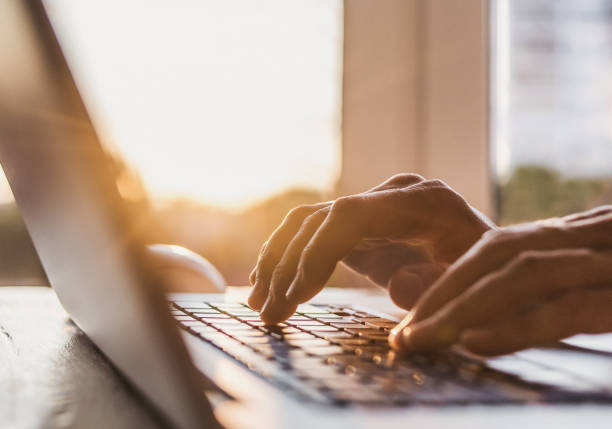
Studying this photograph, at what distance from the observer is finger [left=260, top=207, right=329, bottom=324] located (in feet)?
1.67

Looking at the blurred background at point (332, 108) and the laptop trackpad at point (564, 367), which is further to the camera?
the blurred background at point (332, 108)

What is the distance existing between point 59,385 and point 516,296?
283 millimetres

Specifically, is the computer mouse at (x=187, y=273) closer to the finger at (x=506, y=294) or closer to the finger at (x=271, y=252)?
the finger at (x=271, y=252)

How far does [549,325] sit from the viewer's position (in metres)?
0.39

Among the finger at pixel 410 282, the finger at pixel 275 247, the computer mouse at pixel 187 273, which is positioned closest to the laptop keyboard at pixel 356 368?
the finger at pixel 275 247

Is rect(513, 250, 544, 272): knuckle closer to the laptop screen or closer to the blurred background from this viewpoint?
the laptop screen

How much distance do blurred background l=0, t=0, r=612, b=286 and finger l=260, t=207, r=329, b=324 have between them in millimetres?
1034

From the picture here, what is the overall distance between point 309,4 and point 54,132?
60.0 inches

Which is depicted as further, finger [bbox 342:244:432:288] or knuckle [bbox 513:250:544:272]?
finger [bbox 342:244:432:288]

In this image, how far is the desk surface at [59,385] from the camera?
0.83 ft

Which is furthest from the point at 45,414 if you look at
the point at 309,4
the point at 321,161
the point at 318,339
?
the point at 309,4

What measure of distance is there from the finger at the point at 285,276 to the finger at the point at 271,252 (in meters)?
0.04

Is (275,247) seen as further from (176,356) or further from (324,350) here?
(176,356)

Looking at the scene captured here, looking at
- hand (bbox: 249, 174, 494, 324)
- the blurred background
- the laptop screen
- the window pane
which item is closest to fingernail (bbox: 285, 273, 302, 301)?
hand (bbox: 249, 174, 494, 324)
